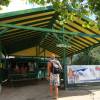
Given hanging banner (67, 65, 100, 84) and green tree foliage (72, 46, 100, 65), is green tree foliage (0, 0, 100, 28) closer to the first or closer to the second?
hanging banner (67, 65, 100, 84)

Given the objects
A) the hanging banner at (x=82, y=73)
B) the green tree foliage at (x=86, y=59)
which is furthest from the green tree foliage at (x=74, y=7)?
the green tree foliage at (x=86, y=59)

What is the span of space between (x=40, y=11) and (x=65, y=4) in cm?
728

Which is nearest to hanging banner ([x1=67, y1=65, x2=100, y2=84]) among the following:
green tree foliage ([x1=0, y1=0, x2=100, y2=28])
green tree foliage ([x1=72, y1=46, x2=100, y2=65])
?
green tree foliage ([x1=0, y1=0, x2=100, y2=28])

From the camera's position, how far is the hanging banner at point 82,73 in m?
16.4

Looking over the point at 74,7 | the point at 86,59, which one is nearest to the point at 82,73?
the point at 74,7

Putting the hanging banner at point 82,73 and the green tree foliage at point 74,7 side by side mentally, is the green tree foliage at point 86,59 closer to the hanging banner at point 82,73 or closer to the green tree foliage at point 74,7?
the hanging banner at point 82,73

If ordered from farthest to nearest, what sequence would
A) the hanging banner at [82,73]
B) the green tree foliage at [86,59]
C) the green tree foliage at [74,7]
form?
1. the green tree foliage at [86,59]
2. the hanging banner at [82,73]
3. the green tree foliage at [74,7]

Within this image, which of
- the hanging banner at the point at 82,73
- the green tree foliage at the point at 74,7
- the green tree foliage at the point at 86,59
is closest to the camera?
the green tree foliage at the point at 74,7

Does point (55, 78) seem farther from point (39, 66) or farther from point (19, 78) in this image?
point (39, 66)

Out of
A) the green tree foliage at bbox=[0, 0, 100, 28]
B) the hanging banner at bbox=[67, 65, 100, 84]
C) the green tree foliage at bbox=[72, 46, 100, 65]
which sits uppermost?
the green tree foliage at bbox=[0, 0, 100, 28]

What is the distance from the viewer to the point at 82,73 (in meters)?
16.7

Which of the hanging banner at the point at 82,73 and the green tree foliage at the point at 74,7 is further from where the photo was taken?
the hanging banner at the point at 82,73

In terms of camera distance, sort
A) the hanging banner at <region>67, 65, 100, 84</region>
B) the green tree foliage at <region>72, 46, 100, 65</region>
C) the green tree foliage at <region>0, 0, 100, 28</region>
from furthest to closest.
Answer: the green tree foliage at <region>72, 46, 100, 65</region>
the hanging banner at <region>67, 65, 100, 84</region>
the green tree foliage at <region>0, 0, 100, 28</region>

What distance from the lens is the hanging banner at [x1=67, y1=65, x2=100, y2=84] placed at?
16.4 meters
